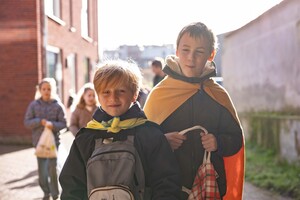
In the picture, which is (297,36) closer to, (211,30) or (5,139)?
(211,30)

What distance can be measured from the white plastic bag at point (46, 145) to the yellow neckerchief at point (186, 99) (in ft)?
11.9

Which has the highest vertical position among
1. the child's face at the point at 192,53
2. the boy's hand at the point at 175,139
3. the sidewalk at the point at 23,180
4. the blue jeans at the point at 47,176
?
the child's face at the point at 192,53

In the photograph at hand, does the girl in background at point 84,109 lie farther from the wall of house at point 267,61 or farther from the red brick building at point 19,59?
the red brick building at point 19,59

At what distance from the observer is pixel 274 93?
404 inches

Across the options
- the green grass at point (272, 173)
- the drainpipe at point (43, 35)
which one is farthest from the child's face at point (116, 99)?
the drainpipe at point (43, 35)

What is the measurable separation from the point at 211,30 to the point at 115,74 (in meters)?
0.81

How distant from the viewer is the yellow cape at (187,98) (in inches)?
118

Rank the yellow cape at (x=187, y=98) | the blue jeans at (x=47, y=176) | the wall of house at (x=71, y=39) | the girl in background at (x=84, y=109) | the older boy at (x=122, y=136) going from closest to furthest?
1. the older boy at (x=122, y=136)
2. the yellow cape at (x=187, y=98)
3. the girl in background at (x=84, y=109)
4. the blue jeans at (x=47, y=176)
5. the wall of house at (x=71, y=39)

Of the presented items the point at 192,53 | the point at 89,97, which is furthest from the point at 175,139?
the point at 89,97

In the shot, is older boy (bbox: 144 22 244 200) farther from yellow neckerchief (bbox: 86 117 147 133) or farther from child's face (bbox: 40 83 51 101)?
child's face (bbox: 40 83 51 101)

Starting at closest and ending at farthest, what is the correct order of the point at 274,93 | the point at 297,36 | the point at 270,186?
the point at 270,186
the point at 297,36
the point at 274,93

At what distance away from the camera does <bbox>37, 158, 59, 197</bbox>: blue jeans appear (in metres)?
6.47

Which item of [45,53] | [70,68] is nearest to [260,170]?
[45,53]

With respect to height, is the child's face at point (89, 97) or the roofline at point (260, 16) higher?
the roofline at point (260, 16)
